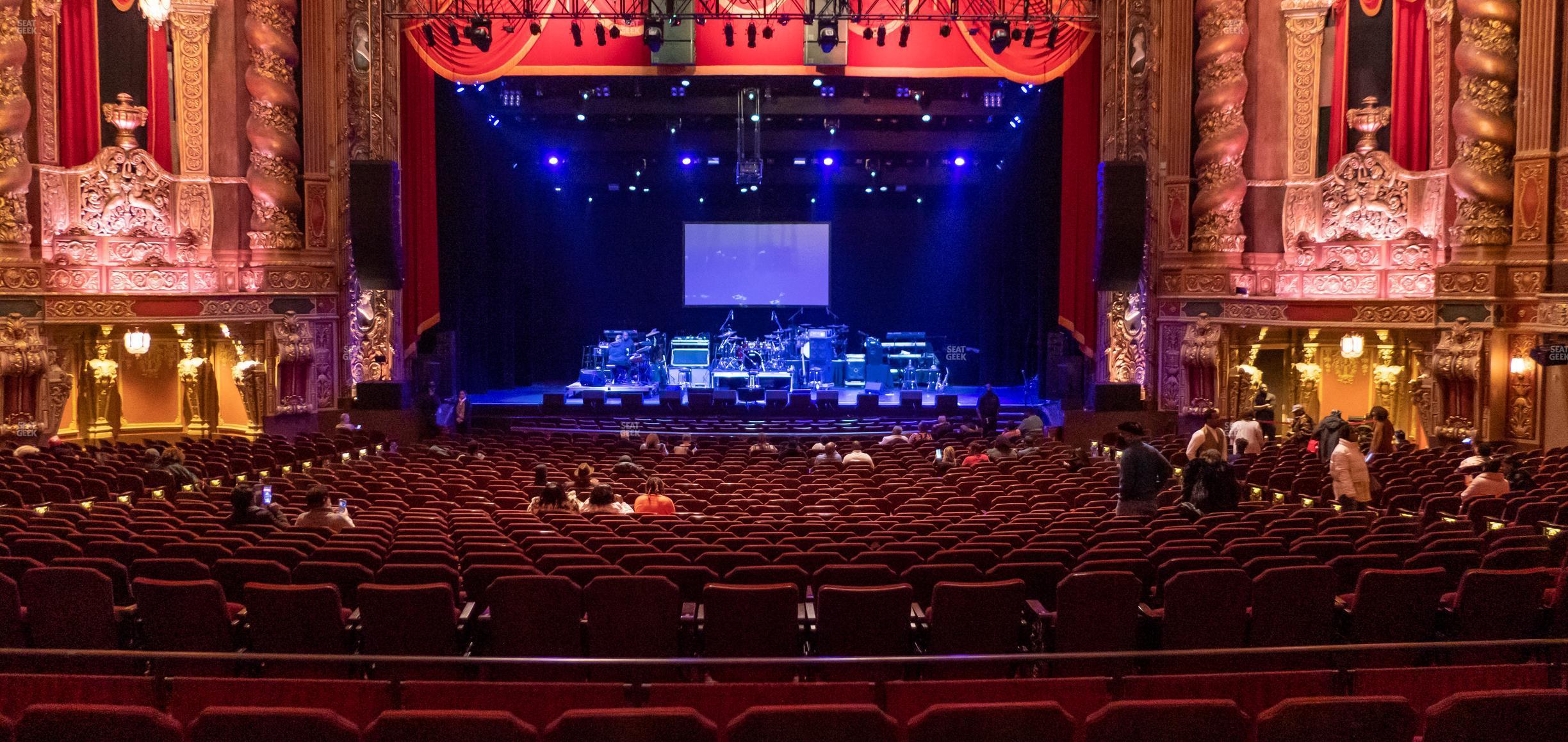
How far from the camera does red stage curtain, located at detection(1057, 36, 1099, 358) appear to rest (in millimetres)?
20406

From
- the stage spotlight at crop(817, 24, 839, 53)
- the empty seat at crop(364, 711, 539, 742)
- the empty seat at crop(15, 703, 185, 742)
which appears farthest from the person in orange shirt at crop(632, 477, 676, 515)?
the stage spotlight at crop(817, 24, 839, 53)

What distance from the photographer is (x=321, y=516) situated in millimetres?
8086

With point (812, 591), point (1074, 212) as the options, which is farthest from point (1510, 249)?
point (812, 591)

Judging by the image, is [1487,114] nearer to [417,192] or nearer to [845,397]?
[845,397]

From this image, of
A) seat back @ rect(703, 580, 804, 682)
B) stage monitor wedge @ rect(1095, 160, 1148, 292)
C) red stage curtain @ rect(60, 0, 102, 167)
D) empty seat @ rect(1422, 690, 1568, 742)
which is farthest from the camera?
stage monitor wedge @ rect(1095, 160, 1148, 292)

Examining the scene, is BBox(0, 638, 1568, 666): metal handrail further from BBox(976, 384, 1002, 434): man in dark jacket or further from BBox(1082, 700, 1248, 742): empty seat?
BBox(976, 384, 1002, 434): man in dark jacket

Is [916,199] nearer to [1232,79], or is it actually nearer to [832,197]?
[832,197]

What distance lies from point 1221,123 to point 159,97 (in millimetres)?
17340

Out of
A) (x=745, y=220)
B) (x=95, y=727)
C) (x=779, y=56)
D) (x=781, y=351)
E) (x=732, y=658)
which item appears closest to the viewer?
(x=95, y=727)

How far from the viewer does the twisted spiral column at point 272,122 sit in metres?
19.1

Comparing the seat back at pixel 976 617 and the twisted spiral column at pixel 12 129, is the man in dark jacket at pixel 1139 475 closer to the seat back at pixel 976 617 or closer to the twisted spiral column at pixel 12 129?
the seat back at pixel 976 617

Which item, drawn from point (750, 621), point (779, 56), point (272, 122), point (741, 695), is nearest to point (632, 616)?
point (750, 621)

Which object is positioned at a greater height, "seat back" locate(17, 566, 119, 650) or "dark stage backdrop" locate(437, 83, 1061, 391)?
"dark stage backdrop" locate(437, 83, 1061, 391)

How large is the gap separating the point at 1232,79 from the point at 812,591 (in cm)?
1576
